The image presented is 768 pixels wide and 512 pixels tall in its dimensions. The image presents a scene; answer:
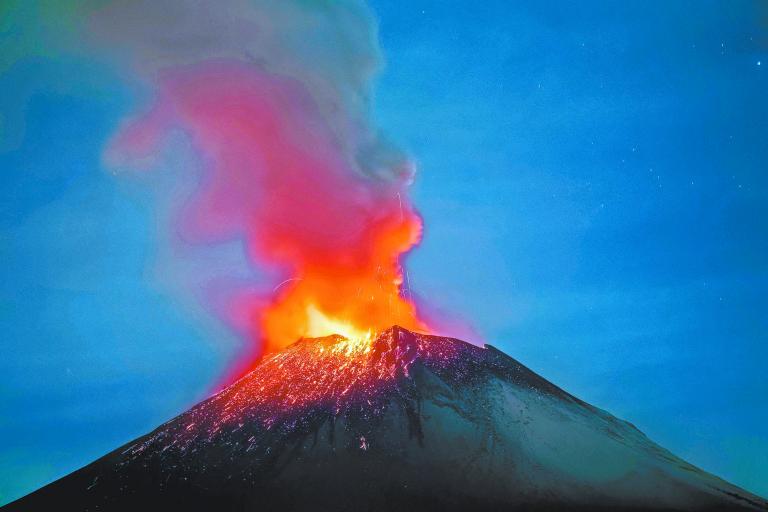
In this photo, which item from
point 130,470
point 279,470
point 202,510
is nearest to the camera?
point 202,510

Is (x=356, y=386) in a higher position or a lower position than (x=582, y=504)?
higher

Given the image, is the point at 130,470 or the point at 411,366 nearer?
the point at 130,470

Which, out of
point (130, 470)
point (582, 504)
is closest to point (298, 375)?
point (130, 470)

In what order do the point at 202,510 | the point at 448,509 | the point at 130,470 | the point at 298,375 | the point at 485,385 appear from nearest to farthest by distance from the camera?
the point at 448,509 → the point at 202,510 → the point at 130,470 → the point at 485,385 → the point at 298,375

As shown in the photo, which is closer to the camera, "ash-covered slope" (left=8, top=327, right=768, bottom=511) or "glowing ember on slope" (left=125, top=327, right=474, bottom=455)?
"ash-covered slope" (left=8, top=327, right=768, bottom=511)

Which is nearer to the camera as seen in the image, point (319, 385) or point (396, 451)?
point (396, 451)

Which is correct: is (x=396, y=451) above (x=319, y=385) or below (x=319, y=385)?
below

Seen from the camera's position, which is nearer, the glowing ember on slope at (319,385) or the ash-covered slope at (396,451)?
the ash-covered slope at (396,451)

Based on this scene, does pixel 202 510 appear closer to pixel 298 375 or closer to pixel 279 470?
pixel 279 470
